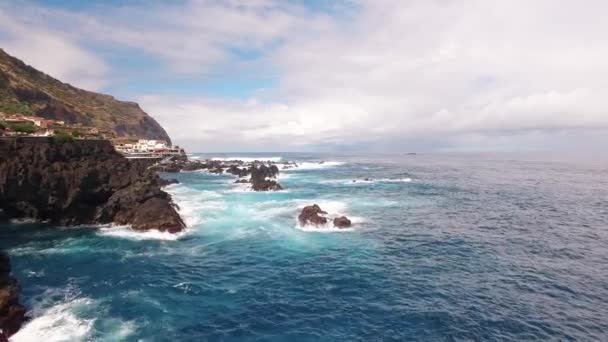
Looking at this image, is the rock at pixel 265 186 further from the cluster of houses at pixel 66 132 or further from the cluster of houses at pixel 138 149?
the cluster of houses at pixel 138 149

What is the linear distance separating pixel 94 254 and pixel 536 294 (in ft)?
148

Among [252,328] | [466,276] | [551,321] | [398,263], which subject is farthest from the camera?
[398,263]

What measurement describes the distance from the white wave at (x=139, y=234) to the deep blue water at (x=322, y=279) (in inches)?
11.5

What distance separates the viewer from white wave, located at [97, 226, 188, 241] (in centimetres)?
4503

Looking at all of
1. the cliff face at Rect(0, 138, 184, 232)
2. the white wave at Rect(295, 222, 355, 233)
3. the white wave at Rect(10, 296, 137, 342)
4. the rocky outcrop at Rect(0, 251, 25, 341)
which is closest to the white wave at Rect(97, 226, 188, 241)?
the cliff face at Rect(0, 138, 184, 232)

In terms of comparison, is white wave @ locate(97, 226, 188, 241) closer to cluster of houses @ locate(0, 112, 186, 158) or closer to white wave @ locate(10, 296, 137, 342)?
white wave @ locate(10, 296, 137, 342)

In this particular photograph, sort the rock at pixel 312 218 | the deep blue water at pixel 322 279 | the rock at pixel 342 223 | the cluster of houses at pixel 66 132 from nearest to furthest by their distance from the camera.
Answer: the deep blue water at pixel 322 279 < the rock at pixel 342 223 < the rock at pixel 312 218 < the cluster of houses at pixel 66 132

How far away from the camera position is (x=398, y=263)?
36656mm

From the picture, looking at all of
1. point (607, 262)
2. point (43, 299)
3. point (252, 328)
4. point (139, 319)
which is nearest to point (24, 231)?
point (43, 299)

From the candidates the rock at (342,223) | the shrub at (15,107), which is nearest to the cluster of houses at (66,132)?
the shrub at (15,107)

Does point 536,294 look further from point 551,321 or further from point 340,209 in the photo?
point 340,209

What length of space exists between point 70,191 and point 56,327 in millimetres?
35167

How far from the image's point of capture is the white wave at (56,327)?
2142 centimetres

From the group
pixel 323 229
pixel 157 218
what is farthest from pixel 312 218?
pixel 157 218
